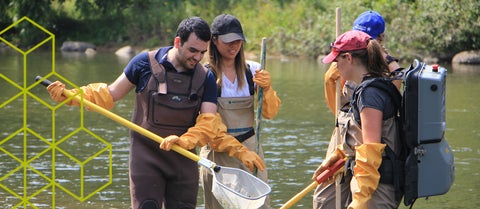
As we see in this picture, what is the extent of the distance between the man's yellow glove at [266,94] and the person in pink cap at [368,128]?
98 centimetres

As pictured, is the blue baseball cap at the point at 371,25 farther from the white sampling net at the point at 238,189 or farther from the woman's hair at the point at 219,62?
the white sampling net at the point at 238,189

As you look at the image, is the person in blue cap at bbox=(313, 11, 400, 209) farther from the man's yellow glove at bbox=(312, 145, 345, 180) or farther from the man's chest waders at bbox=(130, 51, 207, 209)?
the man's chest waders at bbox=(130, 51, 207, 209)

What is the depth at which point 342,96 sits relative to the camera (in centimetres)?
593

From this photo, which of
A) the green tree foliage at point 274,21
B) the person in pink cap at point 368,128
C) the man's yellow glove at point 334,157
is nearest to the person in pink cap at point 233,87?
the man's yellow glove at point 334,157

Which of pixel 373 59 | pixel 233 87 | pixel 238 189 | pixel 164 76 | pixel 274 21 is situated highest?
pixel 373 59

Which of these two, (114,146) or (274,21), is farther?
(274,21)

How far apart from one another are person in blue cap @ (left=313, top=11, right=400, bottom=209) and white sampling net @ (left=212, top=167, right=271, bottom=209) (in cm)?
33

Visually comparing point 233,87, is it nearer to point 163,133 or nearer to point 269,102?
point 269,102

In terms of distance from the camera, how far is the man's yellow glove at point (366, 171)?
4.63 meters

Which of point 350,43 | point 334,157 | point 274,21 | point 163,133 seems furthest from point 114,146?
point 274,21

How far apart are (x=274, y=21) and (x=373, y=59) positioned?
26889 mm

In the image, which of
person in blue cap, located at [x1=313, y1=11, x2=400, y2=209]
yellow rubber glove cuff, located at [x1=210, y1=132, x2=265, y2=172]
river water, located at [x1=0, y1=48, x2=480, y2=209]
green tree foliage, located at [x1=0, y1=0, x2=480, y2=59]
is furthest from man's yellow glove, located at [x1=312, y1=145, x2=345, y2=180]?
green tree foliage, located at [x1=0, y1=0, x2=480, y2=59]

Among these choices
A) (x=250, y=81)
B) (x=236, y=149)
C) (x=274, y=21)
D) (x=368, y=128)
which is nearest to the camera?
(x=368, y=128)

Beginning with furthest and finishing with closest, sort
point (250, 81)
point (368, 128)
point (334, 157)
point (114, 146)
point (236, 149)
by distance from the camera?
point (114, 146)
point (250, 81)
point (236, 149)
point (334, 157)
point (368, 128)
